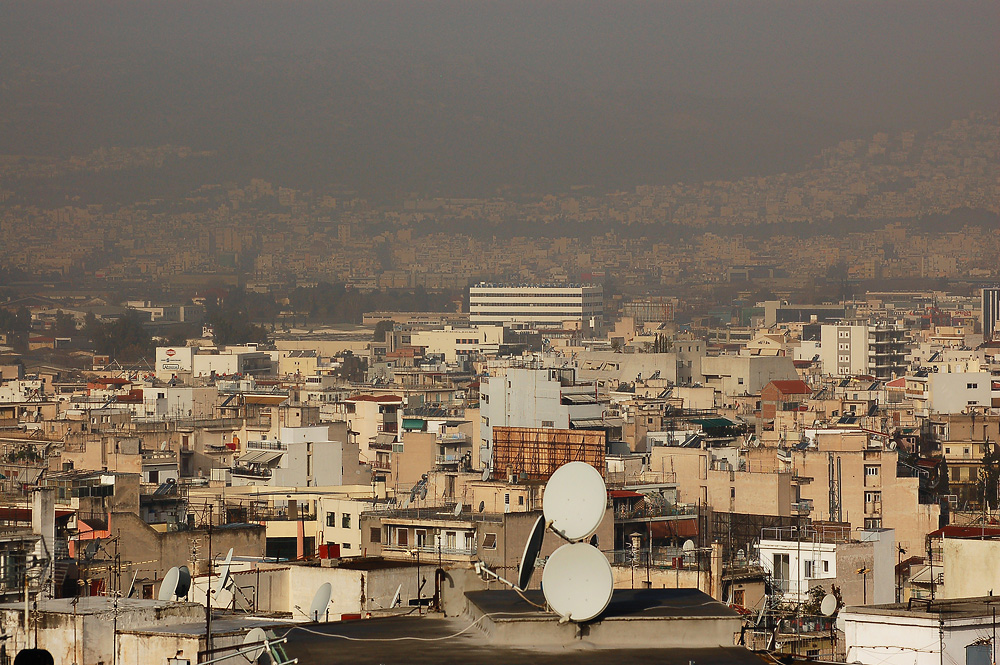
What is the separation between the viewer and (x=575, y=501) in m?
6.34

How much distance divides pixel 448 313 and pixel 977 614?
120465mm

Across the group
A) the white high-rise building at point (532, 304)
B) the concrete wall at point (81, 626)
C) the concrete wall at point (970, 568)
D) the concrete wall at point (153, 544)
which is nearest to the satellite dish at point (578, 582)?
the concrete wall at point (81, 626)

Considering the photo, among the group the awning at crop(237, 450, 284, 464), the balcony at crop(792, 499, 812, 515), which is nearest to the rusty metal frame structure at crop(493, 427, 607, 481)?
the balcony at crop(792, 499, 812, 515)

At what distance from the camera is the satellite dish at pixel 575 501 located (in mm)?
6289

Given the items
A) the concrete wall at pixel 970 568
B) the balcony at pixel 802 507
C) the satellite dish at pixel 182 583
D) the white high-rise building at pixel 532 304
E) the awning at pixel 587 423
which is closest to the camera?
the satellite dish at pixel 182 583

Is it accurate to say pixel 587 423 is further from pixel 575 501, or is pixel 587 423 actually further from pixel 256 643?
pixel 256 643

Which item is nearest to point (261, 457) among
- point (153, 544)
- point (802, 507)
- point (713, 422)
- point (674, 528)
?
point (802, 507)

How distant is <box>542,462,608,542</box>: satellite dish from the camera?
6.29 m

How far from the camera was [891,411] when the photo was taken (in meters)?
39.3

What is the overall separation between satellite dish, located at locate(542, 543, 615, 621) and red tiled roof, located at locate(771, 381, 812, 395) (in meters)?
39.9

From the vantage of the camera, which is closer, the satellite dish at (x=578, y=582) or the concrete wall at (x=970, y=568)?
the satellite dish at (x=578, y=582)

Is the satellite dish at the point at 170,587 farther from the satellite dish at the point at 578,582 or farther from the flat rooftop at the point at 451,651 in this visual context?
the satellite dish at the point at 578,582

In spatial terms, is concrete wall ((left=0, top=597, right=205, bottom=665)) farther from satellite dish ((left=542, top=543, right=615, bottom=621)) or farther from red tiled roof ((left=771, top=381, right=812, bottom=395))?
red tiled roof ((left=771, top=381, right=812, bottom=395))

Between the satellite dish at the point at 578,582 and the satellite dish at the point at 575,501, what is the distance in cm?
20
